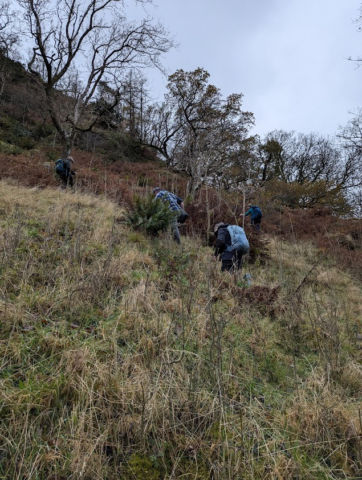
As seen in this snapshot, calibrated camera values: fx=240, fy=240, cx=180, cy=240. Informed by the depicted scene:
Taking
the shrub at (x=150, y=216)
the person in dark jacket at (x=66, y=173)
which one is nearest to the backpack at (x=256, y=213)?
the shrub at (x=150, y=216)

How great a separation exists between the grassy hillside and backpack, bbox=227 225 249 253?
5.02 feet

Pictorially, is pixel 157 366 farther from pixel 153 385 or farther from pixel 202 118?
pixel 202 118

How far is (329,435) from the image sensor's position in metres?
1.57

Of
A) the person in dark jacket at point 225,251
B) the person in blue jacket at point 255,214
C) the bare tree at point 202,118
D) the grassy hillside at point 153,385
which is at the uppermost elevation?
the bare tree at point 202,118

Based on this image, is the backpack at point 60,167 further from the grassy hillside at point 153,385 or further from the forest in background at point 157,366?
the grassy hillside at point 153,385

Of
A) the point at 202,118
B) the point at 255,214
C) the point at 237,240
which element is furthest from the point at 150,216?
the point at 202,118

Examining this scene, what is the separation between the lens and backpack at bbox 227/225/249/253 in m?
4.83

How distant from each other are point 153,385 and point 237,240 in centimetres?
358

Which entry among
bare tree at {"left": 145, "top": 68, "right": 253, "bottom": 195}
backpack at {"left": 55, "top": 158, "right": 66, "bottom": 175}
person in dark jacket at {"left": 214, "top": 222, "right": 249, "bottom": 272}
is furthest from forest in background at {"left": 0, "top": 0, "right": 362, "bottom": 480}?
bare tree at {"left": 145, "top": 68, "right": 253, "bottom": 195}

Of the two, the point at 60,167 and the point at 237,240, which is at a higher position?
the point at 60,167

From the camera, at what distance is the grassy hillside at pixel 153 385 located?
4.41 ft

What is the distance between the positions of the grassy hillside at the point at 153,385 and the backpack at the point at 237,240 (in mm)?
1530

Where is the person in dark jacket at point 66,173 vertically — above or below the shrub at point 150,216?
above

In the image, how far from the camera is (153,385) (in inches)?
67.7
